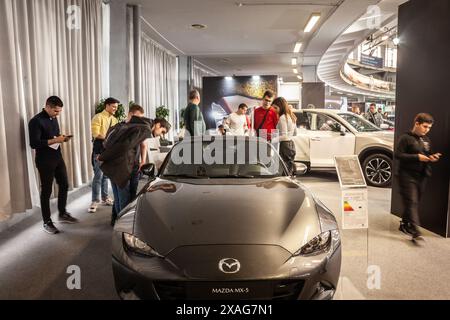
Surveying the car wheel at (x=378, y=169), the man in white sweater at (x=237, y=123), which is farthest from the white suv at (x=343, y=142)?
the man in white sweater at (x=237, y=123)

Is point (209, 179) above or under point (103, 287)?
above

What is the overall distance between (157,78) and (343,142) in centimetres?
700

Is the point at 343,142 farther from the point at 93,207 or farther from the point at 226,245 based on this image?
the point at 226,245

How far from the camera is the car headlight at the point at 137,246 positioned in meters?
2.30

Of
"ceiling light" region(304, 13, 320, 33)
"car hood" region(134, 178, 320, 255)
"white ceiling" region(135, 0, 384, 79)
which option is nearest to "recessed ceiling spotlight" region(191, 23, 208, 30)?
"white ceiling" region(135, 0, 384, 79)

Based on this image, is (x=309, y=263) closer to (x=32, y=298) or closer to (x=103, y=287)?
(x=103, y=287)

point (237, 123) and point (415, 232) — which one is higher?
point (237, 123)

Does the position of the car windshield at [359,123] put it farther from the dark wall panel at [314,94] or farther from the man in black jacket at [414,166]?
the dark wall panel at [314,94]

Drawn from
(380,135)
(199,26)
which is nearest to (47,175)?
(380,135)

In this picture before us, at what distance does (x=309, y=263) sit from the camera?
7.43ft

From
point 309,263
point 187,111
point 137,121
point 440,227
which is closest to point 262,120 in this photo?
point 187,111

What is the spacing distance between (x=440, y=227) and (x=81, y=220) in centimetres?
444

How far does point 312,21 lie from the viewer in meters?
9.14

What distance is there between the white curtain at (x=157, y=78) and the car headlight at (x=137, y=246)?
29.1 feet
